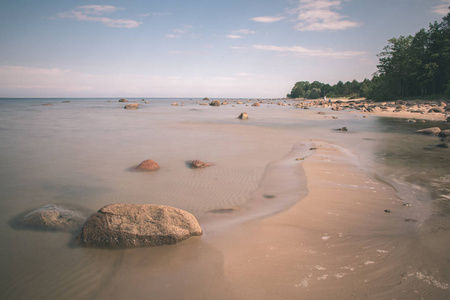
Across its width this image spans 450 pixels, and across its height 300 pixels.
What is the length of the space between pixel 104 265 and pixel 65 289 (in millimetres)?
518

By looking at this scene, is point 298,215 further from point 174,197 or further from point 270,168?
point 270,168

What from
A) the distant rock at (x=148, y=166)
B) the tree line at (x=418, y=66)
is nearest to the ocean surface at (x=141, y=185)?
the distant rock at (x=148, y=166)

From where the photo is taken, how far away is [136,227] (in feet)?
13.0

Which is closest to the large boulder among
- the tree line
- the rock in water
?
the rock in water

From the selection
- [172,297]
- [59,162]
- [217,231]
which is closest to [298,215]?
[217,231]

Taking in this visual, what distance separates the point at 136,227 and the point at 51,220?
6.90 ft

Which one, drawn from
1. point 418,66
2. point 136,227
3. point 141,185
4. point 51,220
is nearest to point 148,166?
point 141,185

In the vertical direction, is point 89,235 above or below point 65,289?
above

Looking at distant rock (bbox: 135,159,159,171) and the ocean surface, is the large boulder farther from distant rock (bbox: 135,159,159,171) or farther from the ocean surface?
distant rock (bbox: 135,159,159,171)

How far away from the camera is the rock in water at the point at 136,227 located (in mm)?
3906

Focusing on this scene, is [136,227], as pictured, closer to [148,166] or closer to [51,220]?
[51,220]

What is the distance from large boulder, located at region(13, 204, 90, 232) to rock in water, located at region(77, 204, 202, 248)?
0.73 meters

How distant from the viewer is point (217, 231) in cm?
443

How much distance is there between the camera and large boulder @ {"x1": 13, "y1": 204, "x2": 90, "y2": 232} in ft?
15.0
